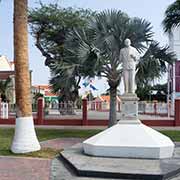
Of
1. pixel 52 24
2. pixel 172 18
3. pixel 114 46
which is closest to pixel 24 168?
pixel 114 46

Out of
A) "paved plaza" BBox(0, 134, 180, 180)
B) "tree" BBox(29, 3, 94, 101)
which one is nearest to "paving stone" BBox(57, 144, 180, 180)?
"paved plaza" BBox(0, 134, 180, 180)

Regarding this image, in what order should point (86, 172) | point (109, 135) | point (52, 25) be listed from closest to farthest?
point (86, 172), point (109, 135), point (52, 25)

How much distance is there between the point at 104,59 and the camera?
20.2 metres

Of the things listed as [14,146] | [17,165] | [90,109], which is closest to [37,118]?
[90,109]

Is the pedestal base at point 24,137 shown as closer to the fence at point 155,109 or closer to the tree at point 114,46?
the tree at point 114,46

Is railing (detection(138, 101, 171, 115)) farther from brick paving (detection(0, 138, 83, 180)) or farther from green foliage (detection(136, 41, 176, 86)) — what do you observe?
brick paving (detection(0, 138, 83, 180))

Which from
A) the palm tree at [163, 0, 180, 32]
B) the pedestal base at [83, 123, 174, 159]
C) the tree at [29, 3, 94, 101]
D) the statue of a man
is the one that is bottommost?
the pedestal base at [83, 123, 174, 159]

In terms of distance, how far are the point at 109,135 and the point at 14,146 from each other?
3.16m

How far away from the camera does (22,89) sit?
13.7m

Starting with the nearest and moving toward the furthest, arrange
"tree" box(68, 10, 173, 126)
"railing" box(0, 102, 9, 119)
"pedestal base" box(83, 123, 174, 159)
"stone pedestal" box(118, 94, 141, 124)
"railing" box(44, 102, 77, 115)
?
1. "pedestal base" box(83, 123, 174, 159)
2. "stone pedestal" box(118, 94, 141, 124)
3. "tree" box(68, 10, 173, 126)
4. "railing" box(44, 102, 77, 115)
5. "railing" box(0, 102, 9, 119)

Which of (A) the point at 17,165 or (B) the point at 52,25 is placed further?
(B) the point at 52,25

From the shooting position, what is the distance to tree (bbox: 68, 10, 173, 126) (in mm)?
19953

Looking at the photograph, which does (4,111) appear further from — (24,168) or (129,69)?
(24,168)

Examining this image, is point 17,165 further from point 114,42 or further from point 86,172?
point 114,42
